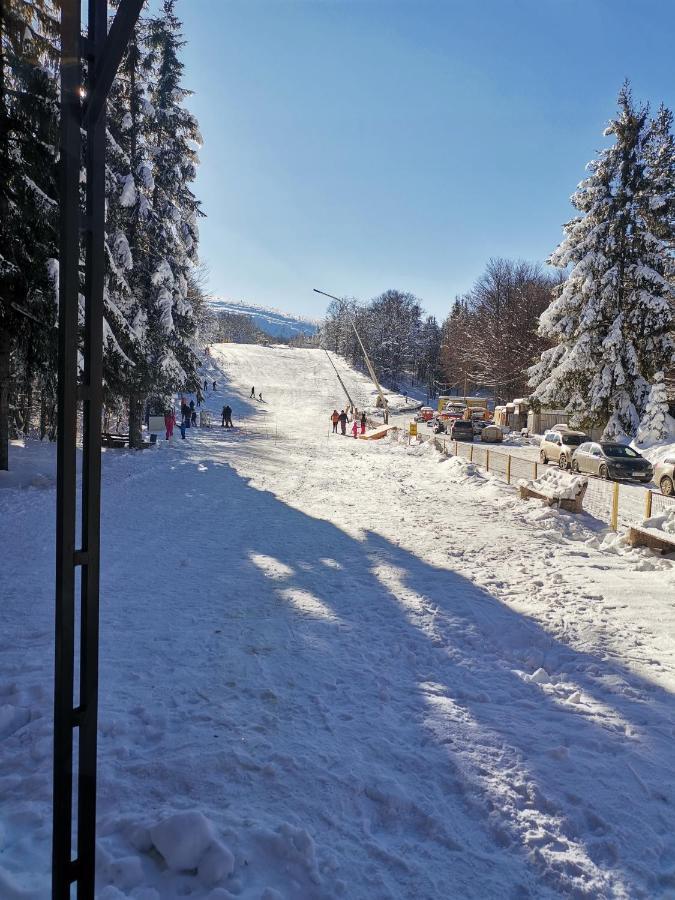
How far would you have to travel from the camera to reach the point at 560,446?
952 inches

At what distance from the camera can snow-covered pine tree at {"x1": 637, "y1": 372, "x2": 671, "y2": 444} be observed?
82.8 feet

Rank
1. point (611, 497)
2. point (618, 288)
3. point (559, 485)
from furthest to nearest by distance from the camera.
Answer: point (618, 288)
point (611, 497)
point (559, 485)

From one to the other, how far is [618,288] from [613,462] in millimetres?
11550

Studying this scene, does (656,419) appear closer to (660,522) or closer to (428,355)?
(660,522)

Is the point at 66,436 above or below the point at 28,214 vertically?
below

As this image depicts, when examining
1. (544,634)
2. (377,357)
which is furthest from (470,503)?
(377,357)

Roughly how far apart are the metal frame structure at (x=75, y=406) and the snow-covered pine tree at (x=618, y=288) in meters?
27.9

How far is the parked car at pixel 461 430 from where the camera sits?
3719 cm

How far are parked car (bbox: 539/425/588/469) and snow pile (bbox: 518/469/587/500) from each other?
33.0ft

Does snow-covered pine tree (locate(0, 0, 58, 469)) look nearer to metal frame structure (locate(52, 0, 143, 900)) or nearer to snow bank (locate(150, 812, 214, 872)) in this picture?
metal frame structure (locate(52, 0, 143, 900))

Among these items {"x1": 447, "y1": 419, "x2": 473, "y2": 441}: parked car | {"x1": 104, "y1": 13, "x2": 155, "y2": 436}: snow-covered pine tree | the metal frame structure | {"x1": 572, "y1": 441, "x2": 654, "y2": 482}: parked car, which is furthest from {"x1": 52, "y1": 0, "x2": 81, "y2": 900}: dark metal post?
{"x1": 447, "y1": 419, "x2": 473, "y2": 441}: parked car

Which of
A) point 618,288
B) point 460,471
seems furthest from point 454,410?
point 460,471

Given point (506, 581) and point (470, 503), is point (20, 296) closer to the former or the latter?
point (506, 581)

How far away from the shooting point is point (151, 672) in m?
4.83
